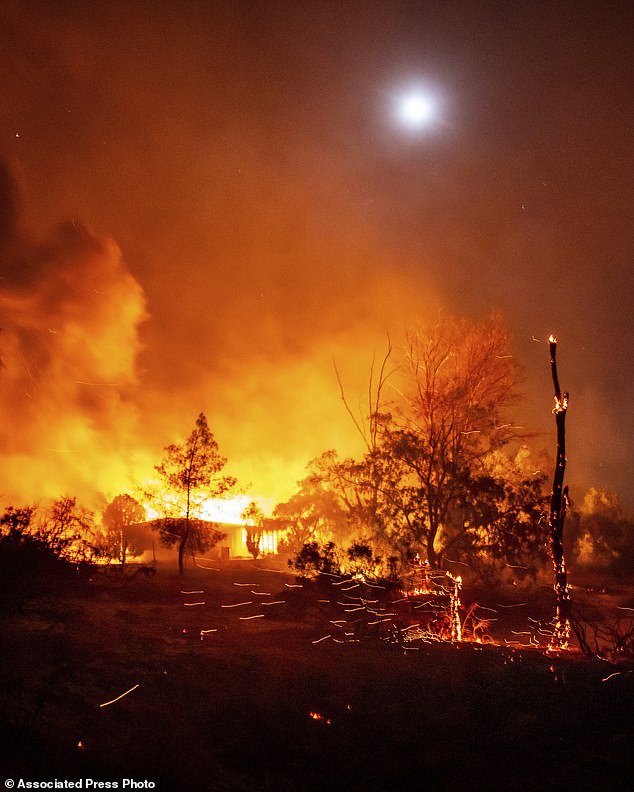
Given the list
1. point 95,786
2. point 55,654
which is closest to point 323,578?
point 55,654

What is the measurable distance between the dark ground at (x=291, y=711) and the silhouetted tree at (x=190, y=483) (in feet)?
36.8

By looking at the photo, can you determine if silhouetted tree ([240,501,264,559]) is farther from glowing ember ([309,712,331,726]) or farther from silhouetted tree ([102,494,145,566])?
glowing ember ([309,712,331,726])

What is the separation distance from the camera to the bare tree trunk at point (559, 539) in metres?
15.0

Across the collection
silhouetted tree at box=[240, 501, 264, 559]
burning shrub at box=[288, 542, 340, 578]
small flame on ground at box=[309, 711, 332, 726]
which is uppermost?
silhouetted tree at box=[240, 501, 264, 559]

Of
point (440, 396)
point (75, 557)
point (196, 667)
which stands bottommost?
point (196, 667)

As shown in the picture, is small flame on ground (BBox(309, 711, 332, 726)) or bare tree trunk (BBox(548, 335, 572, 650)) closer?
small flame on ground (BBox(309, 711, 332, 726))

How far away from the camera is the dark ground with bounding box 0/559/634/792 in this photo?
6.81 meters

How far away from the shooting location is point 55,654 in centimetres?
923

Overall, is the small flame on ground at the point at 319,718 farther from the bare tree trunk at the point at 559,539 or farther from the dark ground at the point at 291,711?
the bare tree trunk at the point at 559,539

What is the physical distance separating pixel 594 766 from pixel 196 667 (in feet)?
19.8

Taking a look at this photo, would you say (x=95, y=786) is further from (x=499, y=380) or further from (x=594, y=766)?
(x=499, y=380)

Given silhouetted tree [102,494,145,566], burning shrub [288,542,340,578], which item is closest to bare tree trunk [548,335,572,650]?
burning shrub [288,542,340,578]

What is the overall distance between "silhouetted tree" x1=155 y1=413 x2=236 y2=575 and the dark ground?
11.2 metres

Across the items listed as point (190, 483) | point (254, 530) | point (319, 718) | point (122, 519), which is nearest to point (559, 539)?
point (319, 718)
